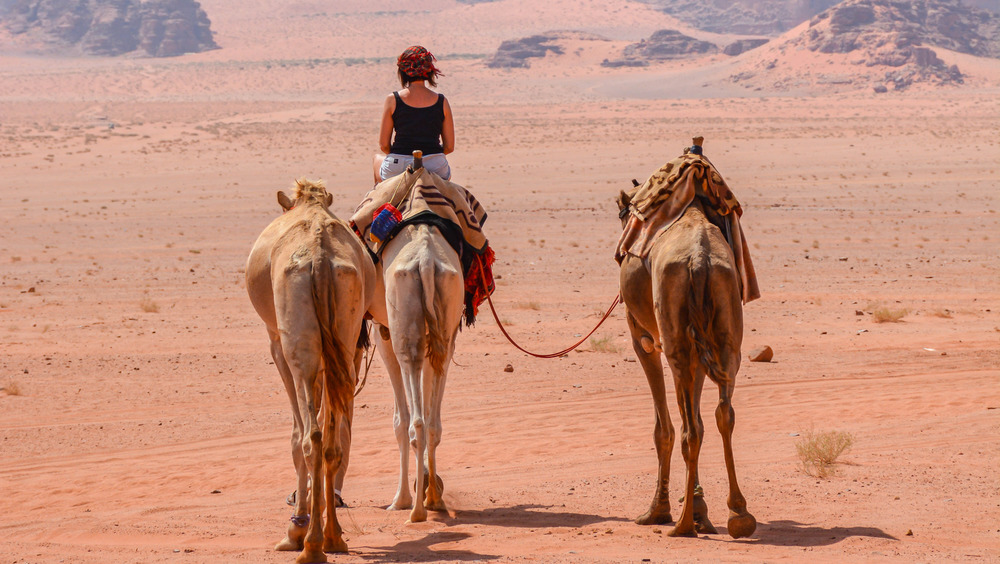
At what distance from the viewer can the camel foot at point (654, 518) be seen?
23.3ft

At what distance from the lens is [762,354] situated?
13.3 m

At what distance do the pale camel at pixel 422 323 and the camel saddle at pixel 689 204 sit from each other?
4.13 feet

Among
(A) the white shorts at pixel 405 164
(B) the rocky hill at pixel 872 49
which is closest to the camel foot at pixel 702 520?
(A) the white shorts at pixel 405 164

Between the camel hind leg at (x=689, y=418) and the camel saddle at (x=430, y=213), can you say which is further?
the camel saddle at (x=430, y=213)

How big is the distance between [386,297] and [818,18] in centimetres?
13559

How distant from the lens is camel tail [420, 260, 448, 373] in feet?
23.5

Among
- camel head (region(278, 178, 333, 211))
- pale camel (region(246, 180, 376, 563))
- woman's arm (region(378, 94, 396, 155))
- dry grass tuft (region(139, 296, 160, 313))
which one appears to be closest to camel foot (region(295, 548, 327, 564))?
pale camel (region(246, 180, 376, 563))

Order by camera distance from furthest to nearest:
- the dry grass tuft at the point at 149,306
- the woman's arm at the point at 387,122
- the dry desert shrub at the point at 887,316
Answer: the dry grass tuft at the point at 149,306
the dry desert shrub at the point at 887,316
the woman's arm at the point at 387,122

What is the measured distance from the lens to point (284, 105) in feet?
324

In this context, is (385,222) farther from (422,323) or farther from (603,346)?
(603,346)

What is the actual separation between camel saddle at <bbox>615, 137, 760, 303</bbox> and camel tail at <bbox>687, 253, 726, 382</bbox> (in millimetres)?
649

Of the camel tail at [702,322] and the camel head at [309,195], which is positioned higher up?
the camel head at [309,195]

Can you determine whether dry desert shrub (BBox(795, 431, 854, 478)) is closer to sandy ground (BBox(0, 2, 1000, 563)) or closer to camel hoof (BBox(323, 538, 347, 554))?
sandy ground (BBox(0, 2, 1000, 563))

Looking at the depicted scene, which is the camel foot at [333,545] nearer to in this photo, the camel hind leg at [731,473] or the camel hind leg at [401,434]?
the camel hind leg at [401,434]
